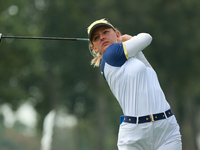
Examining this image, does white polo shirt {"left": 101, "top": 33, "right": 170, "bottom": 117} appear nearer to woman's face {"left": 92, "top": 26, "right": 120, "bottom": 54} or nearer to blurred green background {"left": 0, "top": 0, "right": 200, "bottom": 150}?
woman's face {"left": 92, "top": 26, "right": 120, "bottom": 54}

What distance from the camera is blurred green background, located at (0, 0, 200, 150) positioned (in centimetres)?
2595

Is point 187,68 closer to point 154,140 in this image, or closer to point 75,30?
point 75,30

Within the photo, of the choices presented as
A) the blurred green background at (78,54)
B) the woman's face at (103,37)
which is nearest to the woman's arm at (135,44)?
the woman's face at (103,37)

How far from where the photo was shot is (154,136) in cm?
452

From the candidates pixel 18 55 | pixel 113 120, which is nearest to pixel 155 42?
pixel 18 55

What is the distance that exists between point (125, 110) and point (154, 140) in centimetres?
50

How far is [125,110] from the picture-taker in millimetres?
4684

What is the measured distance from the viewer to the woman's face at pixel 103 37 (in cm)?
487

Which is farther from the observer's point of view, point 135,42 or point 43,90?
point 43,90

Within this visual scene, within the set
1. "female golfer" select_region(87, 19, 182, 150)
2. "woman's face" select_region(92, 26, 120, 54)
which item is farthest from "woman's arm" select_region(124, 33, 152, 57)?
"woman's face" select_region(92, 26, 120, 54)

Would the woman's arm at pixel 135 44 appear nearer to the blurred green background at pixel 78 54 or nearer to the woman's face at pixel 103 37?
the woman's face at pixel 103 37

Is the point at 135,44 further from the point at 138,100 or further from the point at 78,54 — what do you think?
the point at 78,54

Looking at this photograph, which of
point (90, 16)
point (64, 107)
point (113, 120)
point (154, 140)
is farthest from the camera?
point (113, 120)

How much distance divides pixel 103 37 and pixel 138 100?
929mm
